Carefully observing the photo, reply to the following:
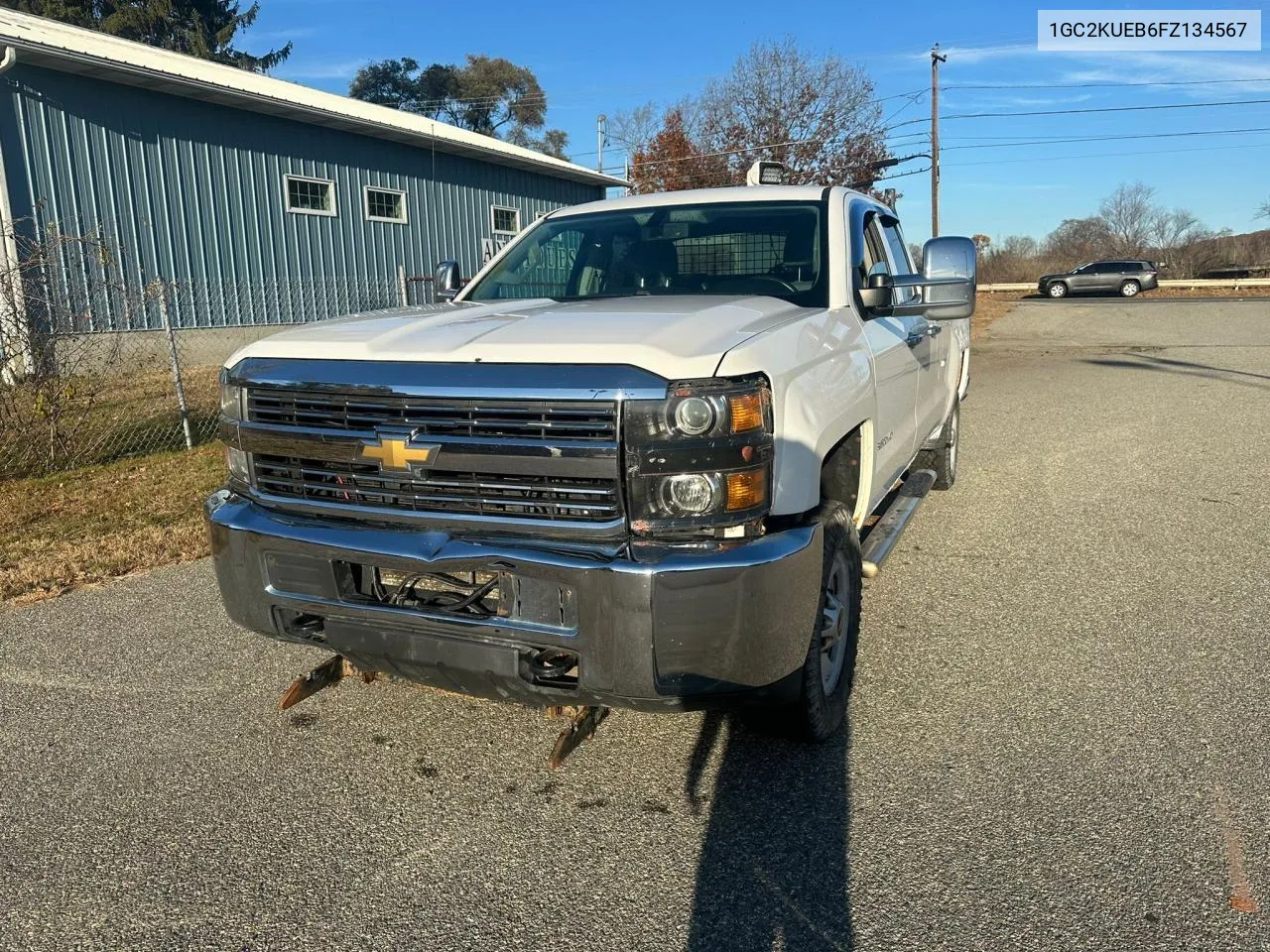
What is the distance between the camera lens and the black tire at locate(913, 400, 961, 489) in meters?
6.62

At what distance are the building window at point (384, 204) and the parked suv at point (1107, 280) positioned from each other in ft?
101

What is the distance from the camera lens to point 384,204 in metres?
19.4

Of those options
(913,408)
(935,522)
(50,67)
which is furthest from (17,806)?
(50,67)

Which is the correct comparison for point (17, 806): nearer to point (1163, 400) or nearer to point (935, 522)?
point (935, 522)

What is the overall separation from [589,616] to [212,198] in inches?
626

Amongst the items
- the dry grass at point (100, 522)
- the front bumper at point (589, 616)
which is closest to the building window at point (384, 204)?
the dry grass at point (100, 522)

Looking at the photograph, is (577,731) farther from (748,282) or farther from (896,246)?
(896,246)

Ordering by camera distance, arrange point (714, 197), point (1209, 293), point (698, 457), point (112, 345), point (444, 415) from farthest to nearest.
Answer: point (1209, 293) < point (112, 345) < point (714, 197) < point (444, 415) < point (698, 457)

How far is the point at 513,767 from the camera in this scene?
3174 millimetres

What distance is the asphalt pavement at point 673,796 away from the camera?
2422 mm

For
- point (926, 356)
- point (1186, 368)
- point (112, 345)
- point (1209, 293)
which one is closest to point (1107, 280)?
point (1209, 293)

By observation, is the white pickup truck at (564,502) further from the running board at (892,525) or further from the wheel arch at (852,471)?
the running board at (892,525)

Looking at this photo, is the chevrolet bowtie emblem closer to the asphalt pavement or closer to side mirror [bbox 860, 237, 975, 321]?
the asphalt pavement

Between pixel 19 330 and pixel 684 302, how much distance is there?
20.1 feet
